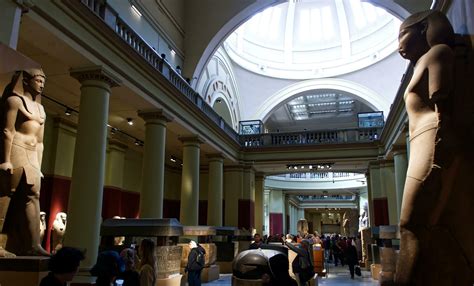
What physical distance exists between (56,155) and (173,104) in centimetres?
421

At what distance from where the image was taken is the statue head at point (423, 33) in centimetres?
343

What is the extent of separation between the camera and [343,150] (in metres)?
18.9

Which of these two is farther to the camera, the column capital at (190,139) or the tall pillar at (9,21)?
the column capital at (190,139)

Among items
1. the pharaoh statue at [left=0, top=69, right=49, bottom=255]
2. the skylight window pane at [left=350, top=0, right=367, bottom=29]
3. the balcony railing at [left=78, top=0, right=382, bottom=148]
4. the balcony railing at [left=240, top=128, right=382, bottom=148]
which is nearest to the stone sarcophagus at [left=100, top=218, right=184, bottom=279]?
the pharaoh statue at [left=0, top=69, right=49, bottom=255]

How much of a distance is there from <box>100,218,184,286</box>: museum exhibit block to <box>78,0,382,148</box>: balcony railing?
4110 mm

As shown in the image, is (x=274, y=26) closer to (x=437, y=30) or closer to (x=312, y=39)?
(x=312, y=39)

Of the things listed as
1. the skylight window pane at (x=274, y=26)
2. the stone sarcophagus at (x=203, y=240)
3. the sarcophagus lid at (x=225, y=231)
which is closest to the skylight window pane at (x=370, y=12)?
the skylight window pane at (x=274, y=26)

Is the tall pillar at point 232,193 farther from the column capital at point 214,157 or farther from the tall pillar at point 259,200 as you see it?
the tall pillar at point 259,200

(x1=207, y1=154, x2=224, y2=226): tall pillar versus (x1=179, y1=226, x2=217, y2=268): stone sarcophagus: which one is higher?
(x1=207, y1=154, x2=224, y2=226): tall pillar

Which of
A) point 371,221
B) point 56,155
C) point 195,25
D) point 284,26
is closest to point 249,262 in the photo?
point 56,155

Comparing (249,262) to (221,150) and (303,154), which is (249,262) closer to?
(221,150)

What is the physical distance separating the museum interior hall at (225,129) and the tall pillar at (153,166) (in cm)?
4

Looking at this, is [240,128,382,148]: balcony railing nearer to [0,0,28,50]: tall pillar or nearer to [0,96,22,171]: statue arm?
[0,0,28,50]: tall pillar

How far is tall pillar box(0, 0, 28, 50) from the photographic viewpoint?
5410mm
